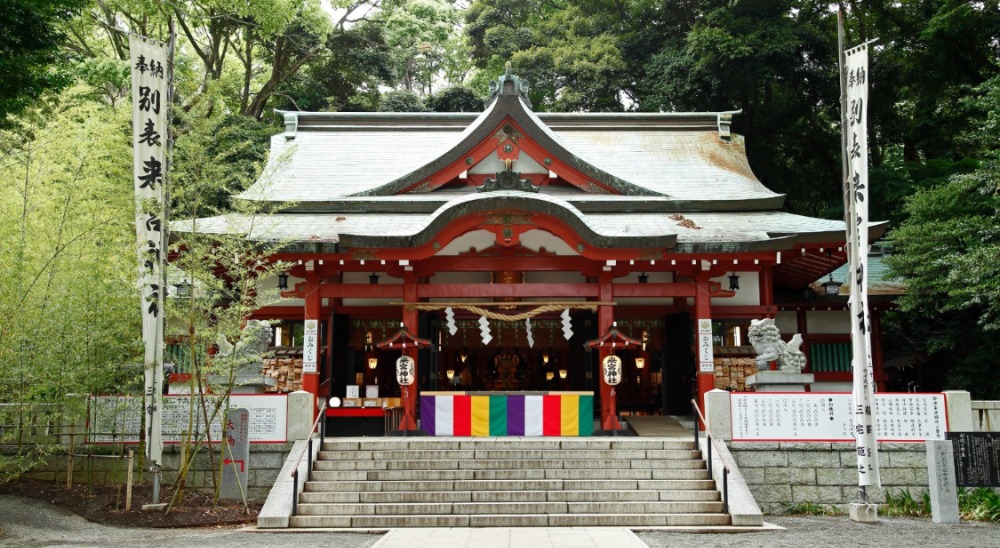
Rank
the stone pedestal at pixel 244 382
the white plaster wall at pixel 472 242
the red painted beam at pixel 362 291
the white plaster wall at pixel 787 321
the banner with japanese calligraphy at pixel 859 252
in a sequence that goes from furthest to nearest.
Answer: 1. the white plaster wall at pixel 787 321
2. the white plaster wall at pixel 472 242
3. the red painted beam at pixel 362 291
4. the stone pedestal at pixel 244 382
5. the banner with japanese calligraphy at pixel 859 252

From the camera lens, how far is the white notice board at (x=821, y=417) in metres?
11.7

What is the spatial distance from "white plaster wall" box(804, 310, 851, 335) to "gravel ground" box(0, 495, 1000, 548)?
740 centimetres

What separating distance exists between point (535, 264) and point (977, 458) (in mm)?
7501

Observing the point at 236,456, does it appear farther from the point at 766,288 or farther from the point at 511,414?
the point at 766,288

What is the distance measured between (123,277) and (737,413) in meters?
9.04

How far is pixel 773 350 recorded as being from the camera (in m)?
12.8

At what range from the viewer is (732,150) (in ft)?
66.6

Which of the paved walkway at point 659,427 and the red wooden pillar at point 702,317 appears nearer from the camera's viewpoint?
the paved walkway at point 659,427

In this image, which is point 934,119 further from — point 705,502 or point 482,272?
point 705,502

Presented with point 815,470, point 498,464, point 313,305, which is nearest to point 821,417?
point 815,470

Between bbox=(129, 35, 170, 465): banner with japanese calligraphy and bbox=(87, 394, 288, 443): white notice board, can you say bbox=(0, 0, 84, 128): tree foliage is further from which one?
bbox=(87, 394, 288, 443): white notice board

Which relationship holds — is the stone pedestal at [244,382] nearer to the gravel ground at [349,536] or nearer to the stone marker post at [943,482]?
the gravel ground at [349,536]

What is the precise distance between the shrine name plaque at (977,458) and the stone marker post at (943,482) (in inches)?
17.3

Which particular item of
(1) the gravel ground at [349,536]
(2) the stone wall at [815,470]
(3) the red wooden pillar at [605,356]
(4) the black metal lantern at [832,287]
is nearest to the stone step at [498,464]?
(2) the stone wall at [815,470]
